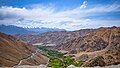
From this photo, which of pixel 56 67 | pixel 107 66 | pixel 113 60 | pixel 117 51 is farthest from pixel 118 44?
pixel 56 67

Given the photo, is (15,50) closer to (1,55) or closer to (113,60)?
(1,55)

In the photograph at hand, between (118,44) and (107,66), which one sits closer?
(107,66)

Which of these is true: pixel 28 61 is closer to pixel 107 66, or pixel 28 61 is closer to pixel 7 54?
pixel 7 54

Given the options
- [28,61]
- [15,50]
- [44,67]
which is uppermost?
[15,50]

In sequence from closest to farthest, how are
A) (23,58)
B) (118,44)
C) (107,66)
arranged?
(107,66), (23,58), (118,44)

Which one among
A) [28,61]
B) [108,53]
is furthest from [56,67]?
[108,53]

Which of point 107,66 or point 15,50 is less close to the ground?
point 15,50

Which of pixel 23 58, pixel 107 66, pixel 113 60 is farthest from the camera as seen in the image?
pixel 23 58

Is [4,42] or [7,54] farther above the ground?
[4,42]

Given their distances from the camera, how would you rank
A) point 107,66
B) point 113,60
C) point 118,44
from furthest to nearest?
point 118,44, point 113,60, point 107,66
